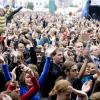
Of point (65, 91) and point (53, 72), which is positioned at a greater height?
point (65, 91)

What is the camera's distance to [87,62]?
27.8 feet

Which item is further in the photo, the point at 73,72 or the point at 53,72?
the point at 53,72

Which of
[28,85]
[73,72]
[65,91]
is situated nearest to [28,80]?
[28,85]

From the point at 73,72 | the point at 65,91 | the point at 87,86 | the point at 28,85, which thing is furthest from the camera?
the point at 73,72

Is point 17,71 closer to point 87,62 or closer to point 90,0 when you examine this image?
point 87,62

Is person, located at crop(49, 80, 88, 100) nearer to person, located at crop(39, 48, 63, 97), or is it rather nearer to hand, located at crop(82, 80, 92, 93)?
hand, located at crop(82, 80, 92, 93)

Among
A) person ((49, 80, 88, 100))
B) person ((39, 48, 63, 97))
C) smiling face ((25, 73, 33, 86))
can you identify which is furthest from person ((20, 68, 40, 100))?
person ((39, 48, 63, 97))

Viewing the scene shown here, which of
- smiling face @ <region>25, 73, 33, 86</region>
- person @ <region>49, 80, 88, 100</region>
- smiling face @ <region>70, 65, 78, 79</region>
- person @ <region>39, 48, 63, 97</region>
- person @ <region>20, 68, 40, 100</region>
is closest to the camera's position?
person @ <region>49, 80, 88, 100</region>

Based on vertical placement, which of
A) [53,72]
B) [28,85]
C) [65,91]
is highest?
[65,91]

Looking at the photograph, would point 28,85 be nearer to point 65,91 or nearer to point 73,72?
point 73,72

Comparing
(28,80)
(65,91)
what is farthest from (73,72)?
(65,91)

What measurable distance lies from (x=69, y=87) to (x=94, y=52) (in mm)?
3061

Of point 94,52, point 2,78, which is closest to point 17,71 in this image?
point 2,78

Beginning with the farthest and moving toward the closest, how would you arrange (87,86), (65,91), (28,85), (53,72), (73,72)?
1. (53,72)
2. (73,72)
3. (87,86)
4. (28,85)
5. (65,91)
